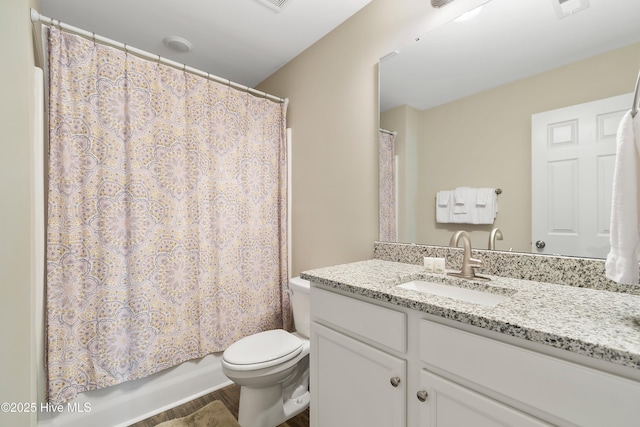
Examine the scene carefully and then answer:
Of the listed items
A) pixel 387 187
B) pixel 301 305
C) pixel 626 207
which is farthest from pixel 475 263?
pixel 301 305

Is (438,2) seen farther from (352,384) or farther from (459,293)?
(352,384)

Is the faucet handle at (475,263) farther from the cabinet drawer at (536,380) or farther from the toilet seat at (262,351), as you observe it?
the toilet seat at (262,351)

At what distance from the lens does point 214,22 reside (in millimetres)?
1749

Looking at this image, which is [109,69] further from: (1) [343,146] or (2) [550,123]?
(2) [550,123]

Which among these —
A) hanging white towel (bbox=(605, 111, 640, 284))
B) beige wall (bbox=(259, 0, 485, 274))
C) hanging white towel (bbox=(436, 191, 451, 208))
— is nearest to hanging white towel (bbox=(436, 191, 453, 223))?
hanging white towel (bbox=(436, 191, 451, 208))

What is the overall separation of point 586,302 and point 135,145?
214 cm

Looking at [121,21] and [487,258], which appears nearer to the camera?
[487,258]

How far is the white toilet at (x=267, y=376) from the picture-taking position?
1359mm

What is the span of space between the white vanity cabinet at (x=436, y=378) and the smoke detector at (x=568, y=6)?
48.3 inches

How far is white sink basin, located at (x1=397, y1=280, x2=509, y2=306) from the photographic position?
995 millimetres

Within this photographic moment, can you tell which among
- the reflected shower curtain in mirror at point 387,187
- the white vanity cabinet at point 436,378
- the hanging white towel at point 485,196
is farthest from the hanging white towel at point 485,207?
the white vanity cabinet at point 436,378

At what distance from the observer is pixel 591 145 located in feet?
3.14

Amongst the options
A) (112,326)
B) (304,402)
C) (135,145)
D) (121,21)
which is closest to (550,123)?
(304,402)

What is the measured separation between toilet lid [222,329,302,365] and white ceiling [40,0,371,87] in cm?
203
